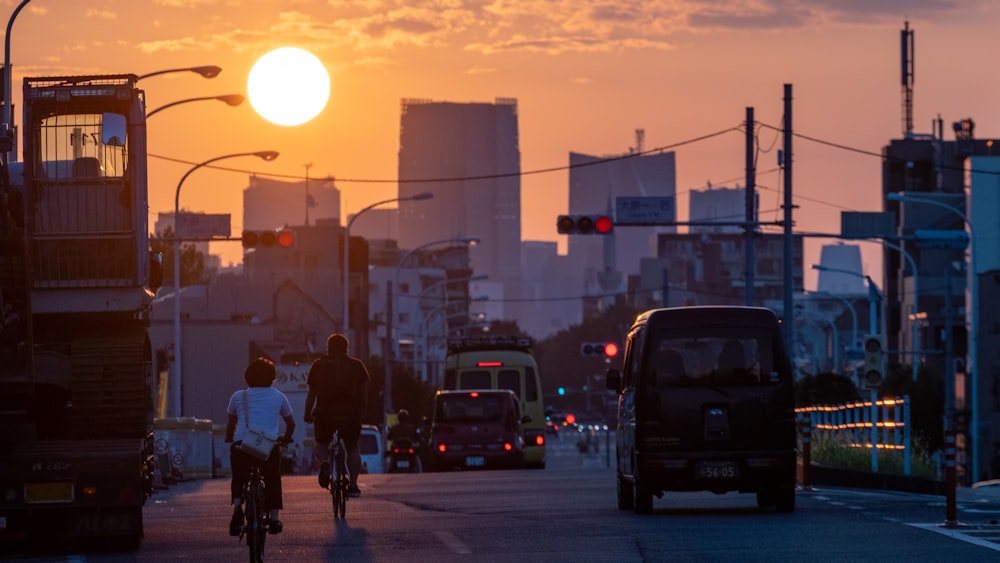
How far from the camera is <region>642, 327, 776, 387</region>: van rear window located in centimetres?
2173

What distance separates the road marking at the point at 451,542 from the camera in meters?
17.4

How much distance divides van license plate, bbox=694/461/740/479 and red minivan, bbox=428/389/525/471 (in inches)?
743

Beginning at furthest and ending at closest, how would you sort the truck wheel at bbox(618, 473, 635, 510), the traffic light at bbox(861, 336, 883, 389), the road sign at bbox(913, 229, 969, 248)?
1. the road sign at bbox(913, 229, 969, 248)
2. the traffic light at bbox(861, 336, 883, 389)
3. the truck wheel at bbox(618, 473, 635, 510)

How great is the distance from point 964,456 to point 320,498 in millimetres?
49864

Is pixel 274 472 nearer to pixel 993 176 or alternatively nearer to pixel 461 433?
pixel 461 433

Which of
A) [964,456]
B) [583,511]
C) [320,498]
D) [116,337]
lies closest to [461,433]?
[320,498]

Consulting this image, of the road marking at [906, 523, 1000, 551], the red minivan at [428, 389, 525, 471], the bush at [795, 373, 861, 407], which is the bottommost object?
the bush at [795, 373, 861, 407]

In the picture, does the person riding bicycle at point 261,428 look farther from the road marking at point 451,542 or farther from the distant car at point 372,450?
the distant car at point 372,450

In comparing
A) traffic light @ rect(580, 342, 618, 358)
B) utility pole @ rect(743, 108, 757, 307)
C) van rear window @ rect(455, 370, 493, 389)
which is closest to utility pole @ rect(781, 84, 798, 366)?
utility pole @ rect(743, 108, 757, 307)

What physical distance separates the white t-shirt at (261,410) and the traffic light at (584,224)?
27.8m

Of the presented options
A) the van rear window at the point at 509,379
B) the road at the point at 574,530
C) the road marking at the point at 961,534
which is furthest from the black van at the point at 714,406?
the van rear window at the point at 509,379

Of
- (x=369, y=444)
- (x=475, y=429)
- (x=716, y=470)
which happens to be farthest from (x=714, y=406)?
(x=369, y=444)

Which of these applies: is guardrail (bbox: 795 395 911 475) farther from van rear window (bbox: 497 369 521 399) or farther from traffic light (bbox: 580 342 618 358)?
traffic light (bbox: 580 342 618 358)

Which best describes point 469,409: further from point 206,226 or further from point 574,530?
point 574,530
